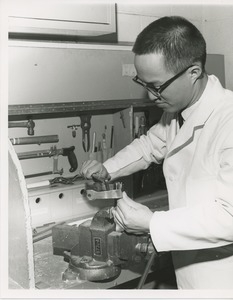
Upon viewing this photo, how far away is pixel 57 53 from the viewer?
2.16m

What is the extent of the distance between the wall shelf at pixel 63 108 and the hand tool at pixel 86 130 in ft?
0.14

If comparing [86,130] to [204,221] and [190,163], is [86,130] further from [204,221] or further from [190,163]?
[204,221]

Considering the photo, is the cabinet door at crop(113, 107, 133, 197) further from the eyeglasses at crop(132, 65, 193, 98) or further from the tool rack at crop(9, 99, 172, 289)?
the eyeglasses at crop(132, 65, 193, 98)

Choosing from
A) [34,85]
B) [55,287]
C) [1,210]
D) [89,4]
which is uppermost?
[89,4]

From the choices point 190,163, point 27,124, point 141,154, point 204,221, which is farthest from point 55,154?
point 204,221

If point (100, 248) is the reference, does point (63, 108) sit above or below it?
above

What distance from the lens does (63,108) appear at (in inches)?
86.0

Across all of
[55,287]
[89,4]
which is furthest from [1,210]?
[89,4]

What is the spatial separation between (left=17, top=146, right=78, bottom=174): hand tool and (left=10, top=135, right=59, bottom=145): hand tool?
54mm

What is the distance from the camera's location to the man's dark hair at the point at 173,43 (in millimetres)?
1408

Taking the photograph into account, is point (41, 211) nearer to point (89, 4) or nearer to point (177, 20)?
point (89, 4)

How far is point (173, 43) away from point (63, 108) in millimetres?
930

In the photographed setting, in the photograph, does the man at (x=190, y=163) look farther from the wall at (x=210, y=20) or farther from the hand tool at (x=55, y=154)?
the wall at (x=210, y=20)

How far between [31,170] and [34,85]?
21.4 inches
